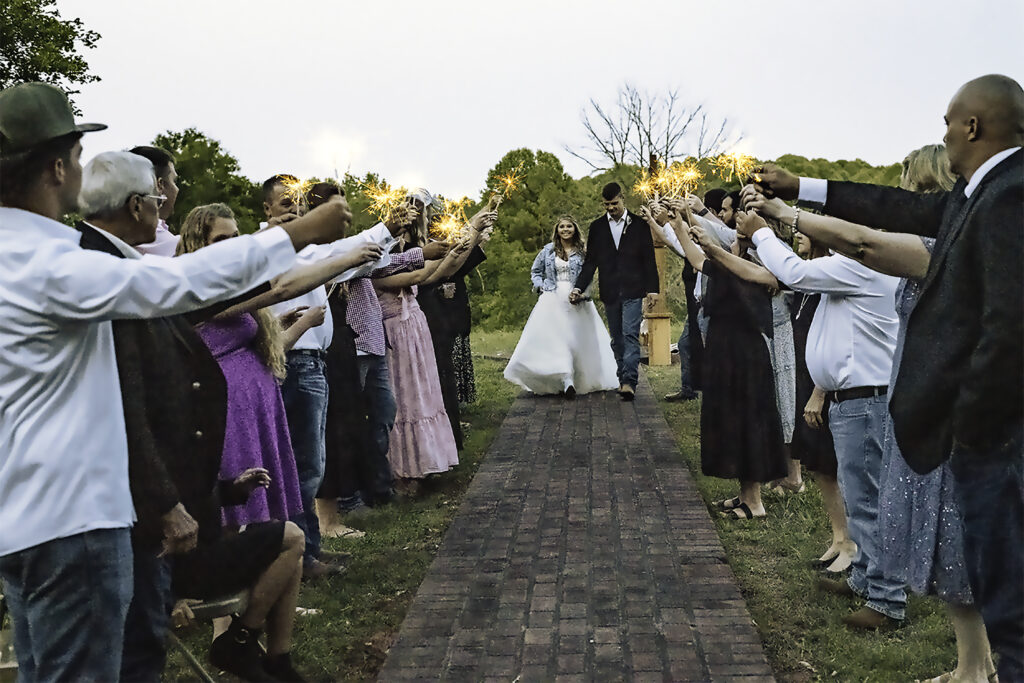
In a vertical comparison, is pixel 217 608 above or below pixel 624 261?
below

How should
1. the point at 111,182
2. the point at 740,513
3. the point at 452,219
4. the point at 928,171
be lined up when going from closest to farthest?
the point at 111,182 < the point at 928,171 < the point at 740,513 < the point at 452,219

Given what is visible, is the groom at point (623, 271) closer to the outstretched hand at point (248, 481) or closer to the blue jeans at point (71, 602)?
the outstretched hand at point (248, 481)

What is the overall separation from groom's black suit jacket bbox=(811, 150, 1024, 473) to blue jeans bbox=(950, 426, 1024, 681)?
0.06 meters

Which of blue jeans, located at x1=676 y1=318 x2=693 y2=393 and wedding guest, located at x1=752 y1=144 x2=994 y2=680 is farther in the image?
blue jeans, located at x1=676 y1=318 x2=693 y2=393

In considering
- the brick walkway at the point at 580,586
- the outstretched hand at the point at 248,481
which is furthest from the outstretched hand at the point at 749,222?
the outstretched hand at the point at 248,481

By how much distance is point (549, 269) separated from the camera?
1435cm

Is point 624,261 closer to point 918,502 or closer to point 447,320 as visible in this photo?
point 447,320

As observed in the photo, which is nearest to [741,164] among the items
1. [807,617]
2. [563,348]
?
[807,617]

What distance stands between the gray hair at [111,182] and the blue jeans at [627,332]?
410 inches

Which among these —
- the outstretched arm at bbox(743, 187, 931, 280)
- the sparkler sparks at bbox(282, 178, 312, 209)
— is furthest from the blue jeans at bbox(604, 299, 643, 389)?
the outstretched arm at bbox(743, 187, 931, 280)

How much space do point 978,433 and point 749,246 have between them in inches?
167

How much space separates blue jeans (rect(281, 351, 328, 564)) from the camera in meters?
6.05

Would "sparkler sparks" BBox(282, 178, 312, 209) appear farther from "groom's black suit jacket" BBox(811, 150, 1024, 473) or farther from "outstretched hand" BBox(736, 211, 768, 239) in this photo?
"groom's black suit jacket" BBox(811, 150, 1024, 473)

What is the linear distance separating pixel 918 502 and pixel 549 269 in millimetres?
10479
